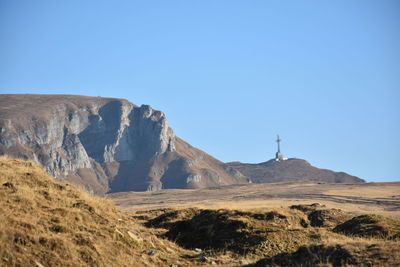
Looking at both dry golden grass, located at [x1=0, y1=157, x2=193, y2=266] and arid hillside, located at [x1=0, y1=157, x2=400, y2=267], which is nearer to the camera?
arid hillside, located at [x1=0, y1=157, x2=400, y2=267]

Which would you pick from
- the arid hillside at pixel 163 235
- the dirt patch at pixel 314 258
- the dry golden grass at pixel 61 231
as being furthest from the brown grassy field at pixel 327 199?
the dirt patch at pixel 314 258

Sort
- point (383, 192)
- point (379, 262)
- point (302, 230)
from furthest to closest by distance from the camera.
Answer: point (383, 192), point (302, 230), point (379, 262)

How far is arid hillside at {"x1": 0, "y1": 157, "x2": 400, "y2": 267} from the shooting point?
14492 mm

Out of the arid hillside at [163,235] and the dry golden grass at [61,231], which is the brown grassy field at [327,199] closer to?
the arid hillside at [163,235]

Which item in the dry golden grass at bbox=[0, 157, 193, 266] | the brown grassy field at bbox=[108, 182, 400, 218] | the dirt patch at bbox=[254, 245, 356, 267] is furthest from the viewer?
the brown grassy field at bbox=[108, 182, 400, 218]

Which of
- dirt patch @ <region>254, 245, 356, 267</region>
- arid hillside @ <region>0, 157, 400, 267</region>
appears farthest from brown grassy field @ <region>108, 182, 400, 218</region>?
dirt patch @ <region>254, 245, 356, 267</region>

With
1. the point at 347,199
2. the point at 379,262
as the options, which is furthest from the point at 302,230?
the point at 347,199

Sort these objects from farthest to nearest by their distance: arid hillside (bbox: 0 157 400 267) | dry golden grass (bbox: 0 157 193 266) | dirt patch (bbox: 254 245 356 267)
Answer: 1. dry golden grass (bbox: 0 157 193 266)
2. arid hillside (bbox: 0 157 400 267)
3. dirt patch (bbox: 254 245 356 267)

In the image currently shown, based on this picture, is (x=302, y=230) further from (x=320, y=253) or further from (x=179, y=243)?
(x=320, y=253)

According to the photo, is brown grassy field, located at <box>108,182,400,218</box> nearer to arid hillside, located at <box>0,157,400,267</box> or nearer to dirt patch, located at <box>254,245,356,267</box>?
arid hillside, located at <box>0,157,400,267</box>

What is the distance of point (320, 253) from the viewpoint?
14680 mm

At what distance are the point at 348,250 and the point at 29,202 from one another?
10267 millimetres

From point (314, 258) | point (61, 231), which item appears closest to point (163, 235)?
point (61, 231)

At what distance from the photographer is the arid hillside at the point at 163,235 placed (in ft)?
47.5
